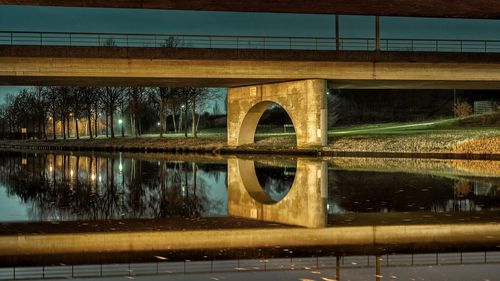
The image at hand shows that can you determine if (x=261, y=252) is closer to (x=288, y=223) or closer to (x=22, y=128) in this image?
(x=288, y=223)

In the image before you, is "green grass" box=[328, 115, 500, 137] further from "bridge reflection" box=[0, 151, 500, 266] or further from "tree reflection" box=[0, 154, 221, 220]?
"bridge reflection" box=[0, 151, 500, 266]

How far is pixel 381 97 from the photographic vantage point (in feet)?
342

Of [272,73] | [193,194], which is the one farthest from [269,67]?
[193,194]

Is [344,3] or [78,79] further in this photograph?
[78,79]

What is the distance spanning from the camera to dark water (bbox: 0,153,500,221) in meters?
16.5

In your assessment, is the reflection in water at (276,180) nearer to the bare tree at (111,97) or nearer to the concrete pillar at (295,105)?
the concrete pillar at (295,105)

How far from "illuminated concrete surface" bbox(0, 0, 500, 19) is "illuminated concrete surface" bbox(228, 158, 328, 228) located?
6848mm

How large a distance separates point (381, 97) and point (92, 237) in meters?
94.7

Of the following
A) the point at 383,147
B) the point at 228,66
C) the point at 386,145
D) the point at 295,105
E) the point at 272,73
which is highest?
the point at 228,66

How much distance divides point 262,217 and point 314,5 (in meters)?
15.2

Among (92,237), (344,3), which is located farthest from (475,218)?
(344,3)

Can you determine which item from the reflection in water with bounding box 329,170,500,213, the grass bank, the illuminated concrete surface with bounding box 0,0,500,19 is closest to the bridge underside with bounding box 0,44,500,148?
the grass bank

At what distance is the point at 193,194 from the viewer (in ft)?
69.0

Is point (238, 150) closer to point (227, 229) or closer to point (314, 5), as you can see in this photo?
point (314, 5)
